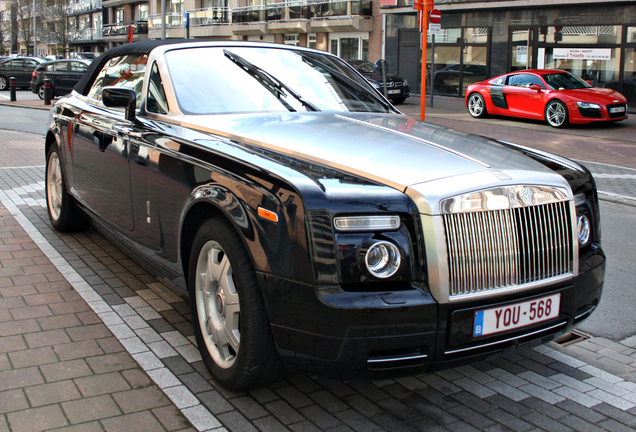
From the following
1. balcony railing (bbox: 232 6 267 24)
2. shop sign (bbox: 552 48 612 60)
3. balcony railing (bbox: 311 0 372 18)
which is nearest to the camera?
shop sign (bbox: 552 48 612 60)

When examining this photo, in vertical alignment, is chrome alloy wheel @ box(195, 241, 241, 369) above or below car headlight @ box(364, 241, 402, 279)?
below

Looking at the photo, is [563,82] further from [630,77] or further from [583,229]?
[583,229]

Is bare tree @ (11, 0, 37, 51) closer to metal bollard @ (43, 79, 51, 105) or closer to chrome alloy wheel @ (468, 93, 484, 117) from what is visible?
metal bollard @ (43, 79, 51, 105)

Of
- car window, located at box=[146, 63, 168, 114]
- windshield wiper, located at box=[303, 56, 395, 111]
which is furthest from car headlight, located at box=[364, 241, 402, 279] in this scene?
windshield wiper, located at box=[303, 56, 395, 111]

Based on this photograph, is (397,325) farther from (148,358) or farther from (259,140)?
(148,358)

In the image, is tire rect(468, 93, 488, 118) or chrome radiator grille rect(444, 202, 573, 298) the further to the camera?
tire rect(468, 93, 488, 118)

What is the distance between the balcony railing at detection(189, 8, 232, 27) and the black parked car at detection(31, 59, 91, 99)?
21.2m

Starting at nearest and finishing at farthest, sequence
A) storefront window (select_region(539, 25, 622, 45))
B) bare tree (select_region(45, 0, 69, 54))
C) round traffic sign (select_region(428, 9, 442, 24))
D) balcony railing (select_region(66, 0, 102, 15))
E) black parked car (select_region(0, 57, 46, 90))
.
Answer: round traffic sign (select_region(428, 9, 442, 24)), storefront window (select_region(539, 25, 622, 45)), black parked car (select_region(0, 57, 46, 90)), bare tree (select_region(45, 0, 69, 54)), balcony railing (select_region(66, 0, 102, 15))

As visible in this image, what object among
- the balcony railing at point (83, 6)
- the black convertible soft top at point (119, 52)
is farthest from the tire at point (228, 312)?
the balcony railing at point (83, 6)

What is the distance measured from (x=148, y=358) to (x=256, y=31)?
4328 centimetres

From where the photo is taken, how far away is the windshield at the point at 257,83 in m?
4.00

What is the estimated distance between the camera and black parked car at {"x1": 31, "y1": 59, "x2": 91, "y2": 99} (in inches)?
1108

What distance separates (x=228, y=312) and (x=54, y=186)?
12.3 feet

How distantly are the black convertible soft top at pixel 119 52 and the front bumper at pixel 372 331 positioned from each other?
2345 millimetres
